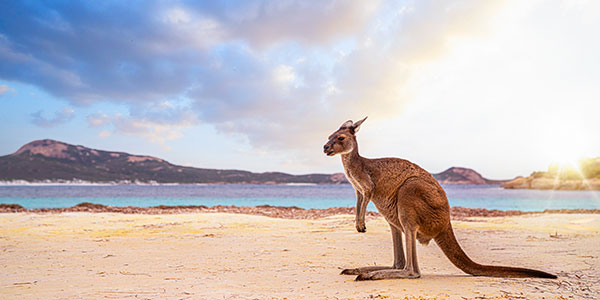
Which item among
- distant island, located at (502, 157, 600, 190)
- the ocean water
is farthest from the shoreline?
distant island, located at (502, 157, 600, 190)

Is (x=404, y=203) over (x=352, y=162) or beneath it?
beneath

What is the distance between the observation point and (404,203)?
3.79 metres

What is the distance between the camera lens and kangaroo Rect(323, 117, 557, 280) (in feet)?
12.5

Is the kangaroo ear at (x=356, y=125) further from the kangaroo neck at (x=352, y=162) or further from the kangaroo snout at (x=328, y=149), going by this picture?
the kangaroo snout at (x=328, y=149)

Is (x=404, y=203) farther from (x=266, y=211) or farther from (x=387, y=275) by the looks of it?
(x=266, y=211)

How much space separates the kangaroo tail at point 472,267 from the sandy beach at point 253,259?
0.09 metres

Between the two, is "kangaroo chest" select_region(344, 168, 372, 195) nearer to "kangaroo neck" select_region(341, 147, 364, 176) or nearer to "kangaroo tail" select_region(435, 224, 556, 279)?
"kangaroo neck" select_region(341, 147, 364, 176)

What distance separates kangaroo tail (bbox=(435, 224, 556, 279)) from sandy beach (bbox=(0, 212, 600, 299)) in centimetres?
Answer: 9

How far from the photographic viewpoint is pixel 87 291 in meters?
3.64

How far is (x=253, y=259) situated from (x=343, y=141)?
2567 mm

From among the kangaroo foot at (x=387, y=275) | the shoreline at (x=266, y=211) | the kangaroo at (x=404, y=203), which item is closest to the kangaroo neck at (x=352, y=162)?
the kangaroo at (x=404, y=203)

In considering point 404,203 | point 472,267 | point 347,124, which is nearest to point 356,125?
point 347,124

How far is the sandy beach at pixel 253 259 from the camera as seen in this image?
3.48m

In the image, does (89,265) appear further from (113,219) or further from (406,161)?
(113,219)
